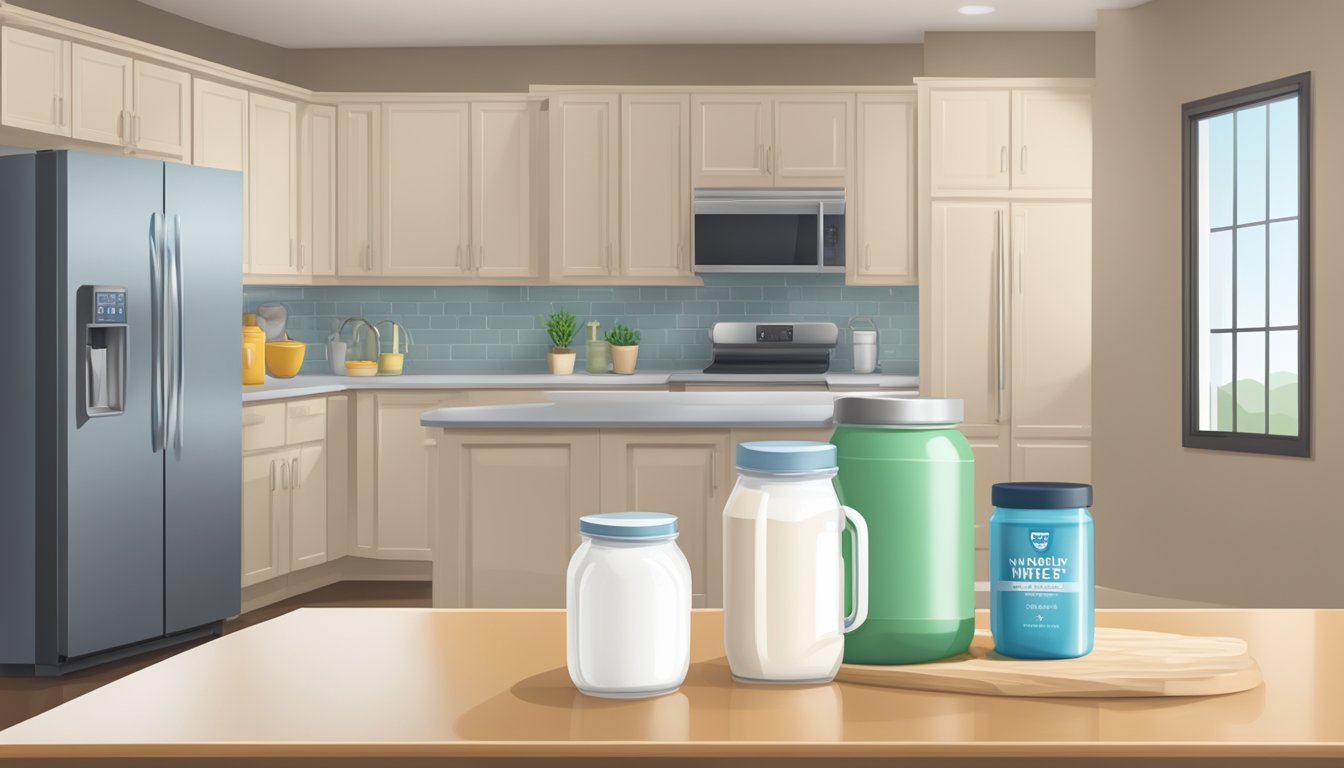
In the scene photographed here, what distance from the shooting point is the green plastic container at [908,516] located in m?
1.00

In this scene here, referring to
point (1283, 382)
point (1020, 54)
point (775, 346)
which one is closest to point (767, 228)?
point (775, 346)

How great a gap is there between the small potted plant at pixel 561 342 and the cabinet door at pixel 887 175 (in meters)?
1.60

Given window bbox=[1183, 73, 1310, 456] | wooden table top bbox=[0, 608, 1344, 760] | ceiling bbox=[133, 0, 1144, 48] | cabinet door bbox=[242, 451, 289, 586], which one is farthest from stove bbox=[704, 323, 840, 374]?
wooden table top bbox=[0, 608, 1344, 760]

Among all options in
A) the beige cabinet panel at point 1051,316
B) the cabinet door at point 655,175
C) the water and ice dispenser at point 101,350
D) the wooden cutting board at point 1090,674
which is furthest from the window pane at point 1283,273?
the water and ice dispenser at point 101,350

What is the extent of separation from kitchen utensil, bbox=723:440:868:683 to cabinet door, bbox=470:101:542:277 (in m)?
5.00

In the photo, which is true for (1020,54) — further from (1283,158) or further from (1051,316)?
(1283,158)

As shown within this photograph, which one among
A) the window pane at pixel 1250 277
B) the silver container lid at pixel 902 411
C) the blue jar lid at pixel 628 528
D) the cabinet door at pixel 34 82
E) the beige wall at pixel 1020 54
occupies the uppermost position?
the beige wall at pixel 1020 54

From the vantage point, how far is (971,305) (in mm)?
5367

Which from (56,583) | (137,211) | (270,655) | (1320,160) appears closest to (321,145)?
(137,211)

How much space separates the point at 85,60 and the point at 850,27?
135 inches

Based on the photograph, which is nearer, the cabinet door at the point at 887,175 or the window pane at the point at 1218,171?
the window pane at the point at 1218,171

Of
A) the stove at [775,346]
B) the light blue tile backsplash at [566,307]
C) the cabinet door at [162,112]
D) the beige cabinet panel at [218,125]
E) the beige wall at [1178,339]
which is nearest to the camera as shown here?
the beige wall at [1178,339]

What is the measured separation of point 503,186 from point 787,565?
511 cm

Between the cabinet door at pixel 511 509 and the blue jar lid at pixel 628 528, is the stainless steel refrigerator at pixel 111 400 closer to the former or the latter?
the cabinet door at pixel 511 509
